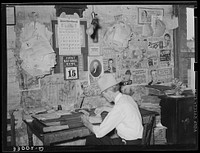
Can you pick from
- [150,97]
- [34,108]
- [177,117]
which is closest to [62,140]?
[34,108]

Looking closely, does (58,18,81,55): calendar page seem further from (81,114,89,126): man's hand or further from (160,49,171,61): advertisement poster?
(160,49,171,61): advertisement poster

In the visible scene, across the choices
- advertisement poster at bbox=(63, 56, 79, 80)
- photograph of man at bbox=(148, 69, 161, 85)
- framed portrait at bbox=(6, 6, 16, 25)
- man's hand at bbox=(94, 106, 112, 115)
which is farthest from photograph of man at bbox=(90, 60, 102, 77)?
framed portrait at bbox=(6, 6, 16, 25)

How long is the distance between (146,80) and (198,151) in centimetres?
61

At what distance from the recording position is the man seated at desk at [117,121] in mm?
2076

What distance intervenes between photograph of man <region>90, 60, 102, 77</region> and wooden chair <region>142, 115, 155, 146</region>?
47 centimetres

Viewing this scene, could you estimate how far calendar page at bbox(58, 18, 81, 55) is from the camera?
2.11 m

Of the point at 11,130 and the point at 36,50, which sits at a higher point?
the point at 36,50

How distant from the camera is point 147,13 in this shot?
214 centimetres

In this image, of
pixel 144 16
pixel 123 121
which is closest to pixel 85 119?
pixel 123 121

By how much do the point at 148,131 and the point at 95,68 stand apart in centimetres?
55

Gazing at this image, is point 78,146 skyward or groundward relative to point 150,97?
groundward

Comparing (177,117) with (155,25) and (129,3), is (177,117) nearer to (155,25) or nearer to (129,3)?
(155,25)

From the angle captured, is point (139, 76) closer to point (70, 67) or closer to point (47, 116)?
point (70, 67)

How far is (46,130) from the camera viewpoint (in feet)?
6.63
